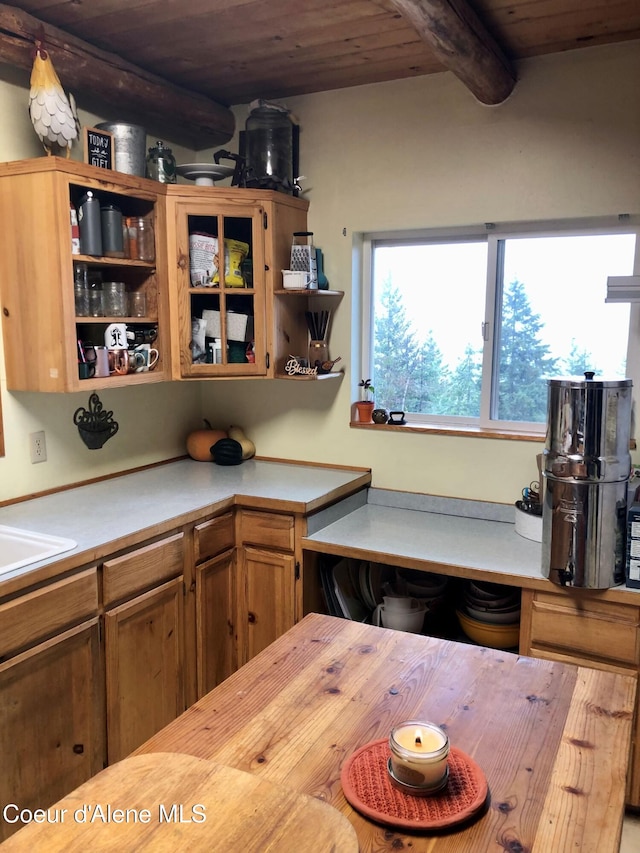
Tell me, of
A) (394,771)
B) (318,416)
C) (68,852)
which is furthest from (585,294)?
(68,852)

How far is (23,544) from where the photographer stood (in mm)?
2104

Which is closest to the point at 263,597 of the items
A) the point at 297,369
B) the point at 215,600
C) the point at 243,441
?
the point at 215,600

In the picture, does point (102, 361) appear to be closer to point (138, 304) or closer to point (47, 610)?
point (138, 304)

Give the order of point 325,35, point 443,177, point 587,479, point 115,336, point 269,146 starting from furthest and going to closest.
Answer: point 269,146 < point 443,177 < point 115,336 < point 325,35 < point 587,479

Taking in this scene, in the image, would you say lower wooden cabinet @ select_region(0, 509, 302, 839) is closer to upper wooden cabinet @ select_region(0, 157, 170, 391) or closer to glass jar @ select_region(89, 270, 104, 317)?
upper wooden cabinet @ select_region(0, 157, 170, 391)

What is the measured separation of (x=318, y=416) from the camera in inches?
125

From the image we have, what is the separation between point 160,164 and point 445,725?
7.70 feet

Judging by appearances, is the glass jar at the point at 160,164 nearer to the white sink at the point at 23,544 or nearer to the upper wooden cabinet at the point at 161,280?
the upper wooden cabinet at the point at 161,280

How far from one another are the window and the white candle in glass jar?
1954mm

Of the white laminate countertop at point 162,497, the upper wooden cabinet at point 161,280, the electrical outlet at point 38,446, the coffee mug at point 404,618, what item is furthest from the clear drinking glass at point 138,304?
the coffee mug at point 404,618

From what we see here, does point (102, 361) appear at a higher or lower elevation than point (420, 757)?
higher

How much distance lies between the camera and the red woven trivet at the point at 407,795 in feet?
3.17

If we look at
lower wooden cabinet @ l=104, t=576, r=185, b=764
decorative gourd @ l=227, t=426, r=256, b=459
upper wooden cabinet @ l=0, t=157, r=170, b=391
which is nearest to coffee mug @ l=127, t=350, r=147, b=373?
upper wooden cabinet @ l=0, t=157, r=170, b=391

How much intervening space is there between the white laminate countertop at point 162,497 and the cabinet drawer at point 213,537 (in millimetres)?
70
